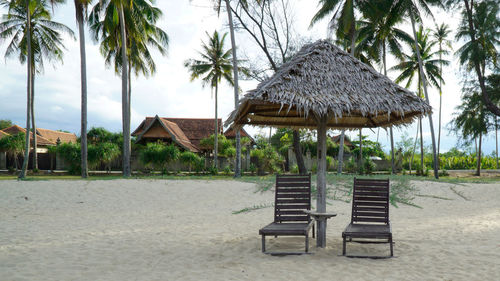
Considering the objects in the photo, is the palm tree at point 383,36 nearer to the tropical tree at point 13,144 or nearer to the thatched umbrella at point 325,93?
the thatched umbrella at point 325,93

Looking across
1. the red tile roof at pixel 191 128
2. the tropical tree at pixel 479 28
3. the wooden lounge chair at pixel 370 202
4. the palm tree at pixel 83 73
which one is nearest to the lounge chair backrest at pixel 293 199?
the wooden lounge chair at pixel 370 202

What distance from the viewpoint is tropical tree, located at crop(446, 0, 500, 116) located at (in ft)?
61.4

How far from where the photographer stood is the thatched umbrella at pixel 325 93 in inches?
200

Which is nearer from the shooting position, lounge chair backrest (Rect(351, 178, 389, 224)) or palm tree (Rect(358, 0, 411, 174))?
lounge chair backrest (Rect(351, 178, 389, 224))

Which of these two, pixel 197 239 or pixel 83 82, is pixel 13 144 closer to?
pixel 83 82

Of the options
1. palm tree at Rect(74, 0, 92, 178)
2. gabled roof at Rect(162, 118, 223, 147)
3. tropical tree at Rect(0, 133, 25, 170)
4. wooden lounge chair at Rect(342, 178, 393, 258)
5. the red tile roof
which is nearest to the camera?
wooden lounge chair at Rect(342, 178, 393, 258)

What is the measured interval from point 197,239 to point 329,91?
3.44 m

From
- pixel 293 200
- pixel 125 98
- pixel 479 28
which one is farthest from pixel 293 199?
pixel 479 28

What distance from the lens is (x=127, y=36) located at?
20.4 metres

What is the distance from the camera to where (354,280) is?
13.9 feet

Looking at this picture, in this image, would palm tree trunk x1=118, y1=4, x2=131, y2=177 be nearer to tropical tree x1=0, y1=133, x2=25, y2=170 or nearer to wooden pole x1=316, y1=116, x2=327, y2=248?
tropical tree x1=0, y1=133, x2=25, y2=170

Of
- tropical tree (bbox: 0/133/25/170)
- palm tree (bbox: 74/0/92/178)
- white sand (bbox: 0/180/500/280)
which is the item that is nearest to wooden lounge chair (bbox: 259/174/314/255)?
white sand (bbox: 0/180/500/280)

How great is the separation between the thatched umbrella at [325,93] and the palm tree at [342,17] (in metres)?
13.2

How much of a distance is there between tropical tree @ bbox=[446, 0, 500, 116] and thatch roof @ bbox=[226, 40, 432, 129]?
1640 centimetres
